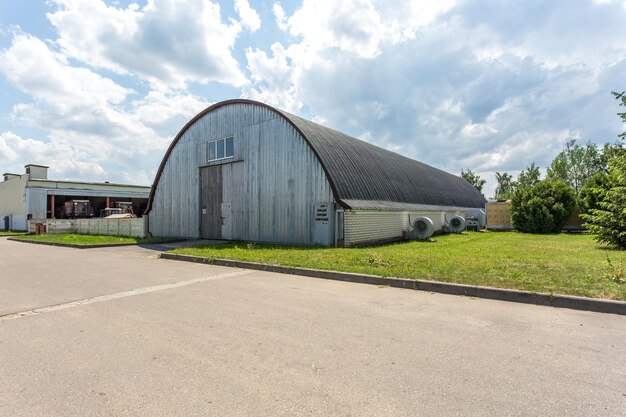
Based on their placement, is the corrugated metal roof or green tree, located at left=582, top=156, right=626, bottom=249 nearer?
green tree, located at left=582, top=156, right=626, bottom=249

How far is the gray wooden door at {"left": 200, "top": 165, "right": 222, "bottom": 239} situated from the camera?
20.4 m

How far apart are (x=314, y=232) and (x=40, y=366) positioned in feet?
41.8

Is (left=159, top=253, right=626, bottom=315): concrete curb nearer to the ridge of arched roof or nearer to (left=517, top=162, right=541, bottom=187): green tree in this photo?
the ridge of arched roof

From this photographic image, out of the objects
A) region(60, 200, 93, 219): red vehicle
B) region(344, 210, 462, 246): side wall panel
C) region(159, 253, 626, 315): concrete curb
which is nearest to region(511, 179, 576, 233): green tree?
region(344, 210, 462, 246): side wall panel

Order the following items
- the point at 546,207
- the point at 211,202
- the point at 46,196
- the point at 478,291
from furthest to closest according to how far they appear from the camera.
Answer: the point at 46,196
the point at 546,207
the point at 211,202
the point at 478,291

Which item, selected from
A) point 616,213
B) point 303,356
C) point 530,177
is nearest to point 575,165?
point 530,177

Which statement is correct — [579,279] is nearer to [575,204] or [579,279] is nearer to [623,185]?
[623,185]

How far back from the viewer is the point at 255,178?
18.6 meters

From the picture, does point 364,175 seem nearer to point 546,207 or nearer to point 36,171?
point 546,207

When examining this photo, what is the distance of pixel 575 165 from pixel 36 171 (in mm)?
71612

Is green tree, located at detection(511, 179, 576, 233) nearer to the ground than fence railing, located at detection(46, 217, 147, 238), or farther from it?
farther from it

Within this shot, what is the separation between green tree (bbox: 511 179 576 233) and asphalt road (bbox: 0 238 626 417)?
23163 millimetres

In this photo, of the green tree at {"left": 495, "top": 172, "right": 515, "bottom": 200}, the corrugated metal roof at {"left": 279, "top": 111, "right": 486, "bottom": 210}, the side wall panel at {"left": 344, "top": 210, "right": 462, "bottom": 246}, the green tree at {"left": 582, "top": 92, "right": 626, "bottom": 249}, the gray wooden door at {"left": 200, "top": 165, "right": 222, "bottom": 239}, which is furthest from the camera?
the green tree at {"left": 495, "top": 172, "right": 515, "bottom": 200}

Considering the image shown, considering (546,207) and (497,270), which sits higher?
(546,207)
